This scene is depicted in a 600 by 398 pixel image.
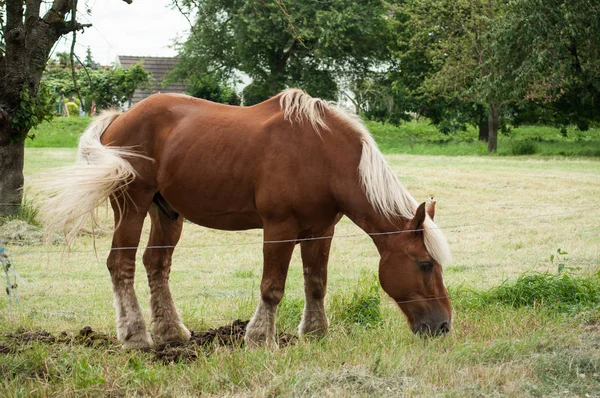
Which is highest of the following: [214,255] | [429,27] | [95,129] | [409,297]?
[429,27]

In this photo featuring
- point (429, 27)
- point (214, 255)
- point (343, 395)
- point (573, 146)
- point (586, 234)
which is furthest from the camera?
point (429, 27)

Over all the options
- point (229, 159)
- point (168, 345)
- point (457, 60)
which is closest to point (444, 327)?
point (229, 159)

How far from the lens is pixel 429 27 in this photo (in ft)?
103

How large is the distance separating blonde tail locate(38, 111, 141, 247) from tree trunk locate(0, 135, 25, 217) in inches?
217

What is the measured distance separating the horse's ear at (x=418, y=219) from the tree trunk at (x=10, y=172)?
736 centimetres

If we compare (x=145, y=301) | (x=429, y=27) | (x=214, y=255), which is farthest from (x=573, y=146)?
(x=145, y=301)

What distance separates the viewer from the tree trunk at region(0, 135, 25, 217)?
10836mm

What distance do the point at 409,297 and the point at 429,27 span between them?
27810 mm

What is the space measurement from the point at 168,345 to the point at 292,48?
98.3 feet

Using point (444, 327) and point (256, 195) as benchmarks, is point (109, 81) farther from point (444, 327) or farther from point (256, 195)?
point (444, 327)

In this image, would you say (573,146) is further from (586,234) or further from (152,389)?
(152,389)

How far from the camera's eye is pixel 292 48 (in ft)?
114

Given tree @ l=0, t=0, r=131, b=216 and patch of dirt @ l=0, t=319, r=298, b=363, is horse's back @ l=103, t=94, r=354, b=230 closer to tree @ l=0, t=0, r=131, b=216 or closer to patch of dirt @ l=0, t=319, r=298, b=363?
patch of dirt @ l=0, t=319, r=298, b=363

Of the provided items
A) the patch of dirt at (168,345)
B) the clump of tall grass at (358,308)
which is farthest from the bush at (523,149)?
the patch of dirt at (168,345)
